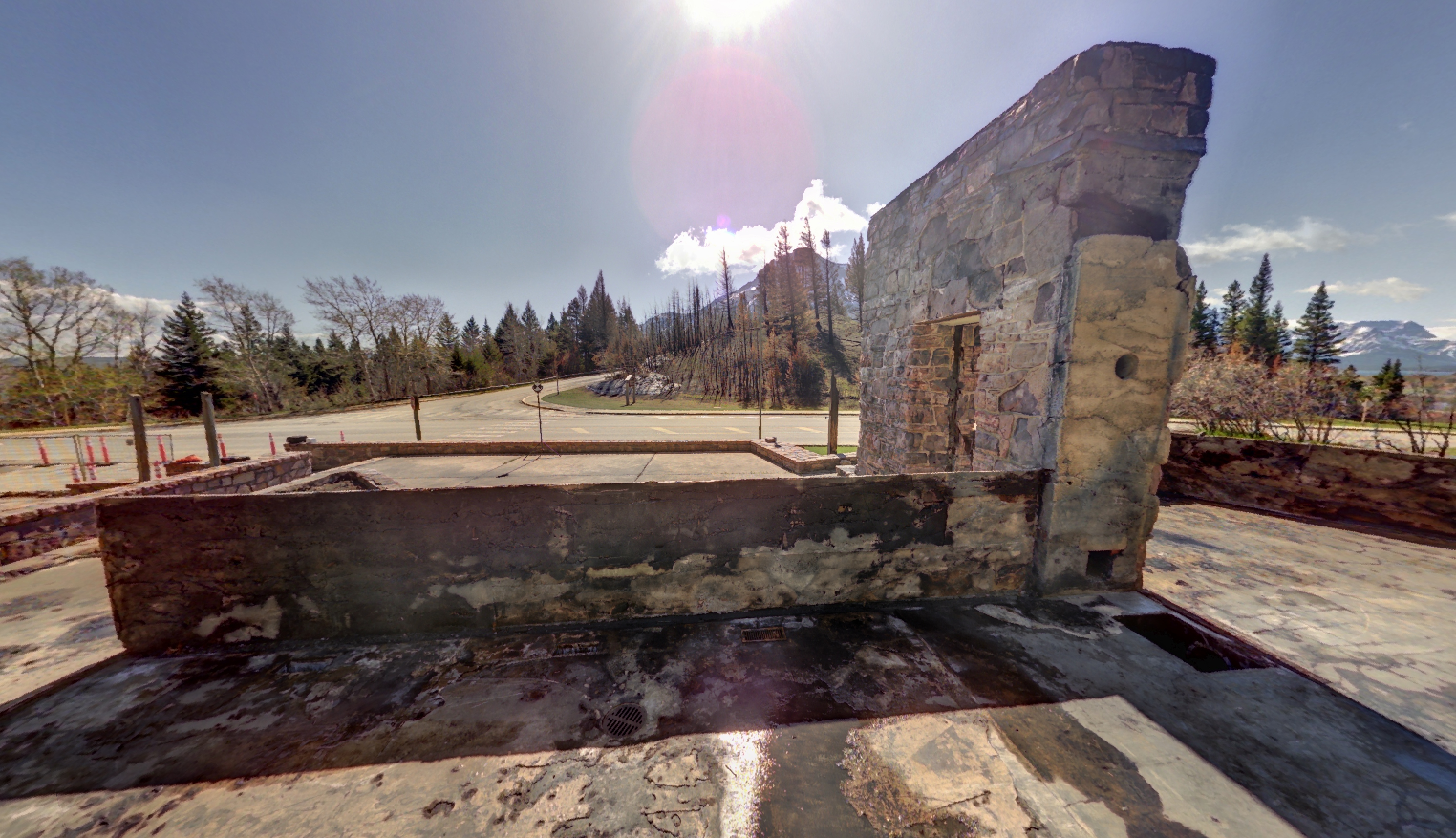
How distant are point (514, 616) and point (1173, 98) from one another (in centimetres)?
556

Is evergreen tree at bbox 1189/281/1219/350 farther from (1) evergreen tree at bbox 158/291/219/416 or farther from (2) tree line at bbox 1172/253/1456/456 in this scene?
(1) evergreen tree at bbox 158/291/219/416

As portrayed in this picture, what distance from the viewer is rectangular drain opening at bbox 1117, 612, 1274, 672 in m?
2.47

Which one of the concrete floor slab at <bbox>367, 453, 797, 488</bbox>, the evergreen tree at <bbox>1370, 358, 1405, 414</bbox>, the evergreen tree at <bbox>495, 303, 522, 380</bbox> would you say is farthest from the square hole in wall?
the evergreen tree at <bbox>495, 303, 522, 380</bbox>

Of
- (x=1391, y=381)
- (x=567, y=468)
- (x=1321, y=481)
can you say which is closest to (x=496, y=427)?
(x=567, y=468)

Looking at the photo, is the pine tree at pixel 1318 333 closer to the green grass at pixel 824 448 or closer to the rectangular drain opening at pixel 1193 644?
the green grass at pixel 824 448

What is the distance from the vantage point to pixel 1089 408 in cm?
301

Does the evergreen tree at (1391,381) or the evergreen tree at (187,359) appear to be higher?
the evergreen tree at (187,359)

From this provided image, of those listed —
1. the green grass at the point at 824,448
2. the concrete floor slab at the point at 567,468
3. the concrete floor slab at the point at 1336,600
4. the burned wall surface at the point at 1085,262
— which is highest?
the burned wall surface at the point at 1085,262

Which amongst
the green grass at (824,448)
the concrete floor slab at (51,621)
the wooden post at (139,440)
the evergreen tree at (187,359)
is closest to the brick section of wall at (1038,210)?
the concrete floor slab at (51,621)

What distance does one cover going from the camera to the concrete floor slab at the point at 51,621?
252 centimetres

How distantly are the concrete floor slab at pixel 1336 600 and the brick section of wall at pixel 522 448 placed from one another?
4.45m

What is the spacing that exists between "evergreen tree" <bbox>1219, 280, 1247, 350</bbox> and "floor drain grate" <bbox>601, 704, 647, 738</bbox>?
2068 inches

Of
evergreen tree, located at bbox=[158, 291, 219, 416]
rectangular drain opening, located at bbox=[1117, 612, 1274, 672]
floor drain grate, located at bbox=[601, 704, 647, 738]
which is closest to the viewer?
floor drain grate, located at bbox=[601, 704, 647, 738]

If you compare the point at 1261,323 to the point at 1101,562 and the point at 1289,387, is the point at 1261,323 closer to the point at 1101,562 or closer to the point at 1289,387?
the point at 1289,387
